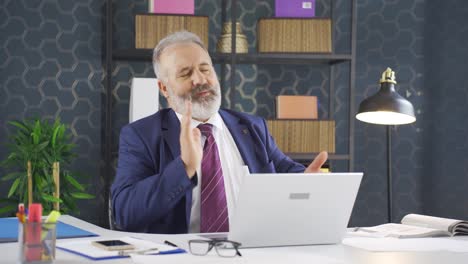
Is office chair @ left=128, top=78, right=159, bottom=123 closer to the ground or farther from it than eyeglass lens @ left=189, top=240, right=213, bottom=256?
farther from it

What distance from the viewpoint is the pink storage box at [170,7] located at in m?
4.25

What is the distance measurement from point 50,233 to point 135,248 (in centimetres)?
25

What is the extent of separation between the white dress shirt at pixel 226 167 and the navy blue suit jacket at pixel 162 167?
3 cm

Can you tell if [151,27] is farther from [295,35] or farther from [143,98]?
[295,35]

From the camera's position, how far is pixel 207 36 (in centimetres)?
427

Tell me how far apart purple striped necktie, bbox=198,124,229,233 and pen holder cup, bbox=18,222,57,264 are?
0.99 m

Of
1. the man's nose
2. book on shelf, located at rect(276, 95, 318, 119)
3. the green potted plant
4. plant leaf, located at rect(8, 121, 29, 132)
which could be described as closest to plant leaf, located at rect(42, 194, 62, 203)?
the green potted plant

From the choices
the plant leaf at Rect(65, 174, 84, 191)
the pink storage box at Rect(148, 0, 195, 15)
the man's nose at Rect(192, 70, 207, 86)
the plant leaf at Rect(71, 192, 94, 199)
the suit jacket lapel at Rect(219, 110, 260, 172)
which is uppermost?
the pink storage box at Rect(148, 0, 195, 15)

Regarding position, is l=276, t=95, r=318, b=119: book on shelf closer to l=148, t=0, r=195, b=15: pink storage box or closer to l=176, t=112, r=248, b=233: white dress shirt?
l=148, t=0, r=195, b=15: pink storage box

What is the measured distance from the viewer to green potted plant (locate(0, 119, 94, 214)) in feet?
13.2

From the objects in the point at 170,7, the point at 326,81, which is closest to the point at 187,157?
the point at 170,7

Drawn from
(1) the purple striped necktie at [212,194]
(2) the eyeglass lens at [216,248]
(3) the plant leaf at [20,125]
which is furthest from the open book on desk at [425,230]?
(3) the plant leaf at [20,125]

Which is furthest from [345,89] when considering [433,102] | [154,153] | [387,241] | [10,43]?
[387,241]

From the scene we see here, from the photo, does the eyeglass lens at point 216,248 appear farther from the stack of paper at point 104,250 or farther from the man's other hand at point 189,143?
the man's other hand at point 189,143
